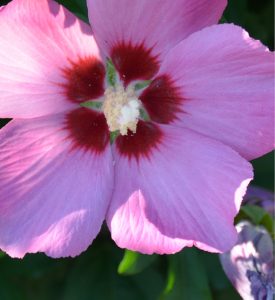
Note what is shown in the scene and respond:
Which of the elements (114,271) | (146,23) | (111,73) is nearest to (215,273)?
(114,271)

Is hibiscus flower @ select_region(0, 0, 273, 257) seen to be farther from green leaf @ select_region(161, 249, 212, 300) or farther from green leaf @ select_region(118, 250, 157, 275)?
green leaf @ select_region(161, 249, 212, 300)

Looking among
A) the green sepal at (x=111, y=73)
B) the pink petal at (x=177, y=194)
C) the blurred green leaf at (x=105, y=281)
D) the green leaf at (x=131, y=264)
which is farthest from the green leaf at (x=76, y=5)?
the blurred green leaf at (x=105, y=281)

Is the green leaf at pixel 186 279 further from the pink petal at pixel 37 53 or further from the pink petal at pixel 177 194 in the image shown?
the pink petal at pixel 37 53

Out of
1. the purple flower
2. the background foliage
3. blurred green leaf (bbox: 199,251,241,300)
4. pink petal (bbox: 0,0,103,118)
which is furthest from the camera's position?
blurred green leaf (bbox: 199,251,241,300)

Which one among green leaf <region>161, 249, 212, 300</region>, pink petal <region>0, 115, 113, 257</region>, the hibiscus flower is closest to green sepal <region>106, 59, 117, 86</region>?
the hibiscus flower

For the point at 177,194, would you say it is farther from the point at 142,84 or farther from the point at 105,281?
the point at 105,281

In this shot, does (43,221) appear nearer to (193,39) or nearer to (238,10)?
(193,39)
